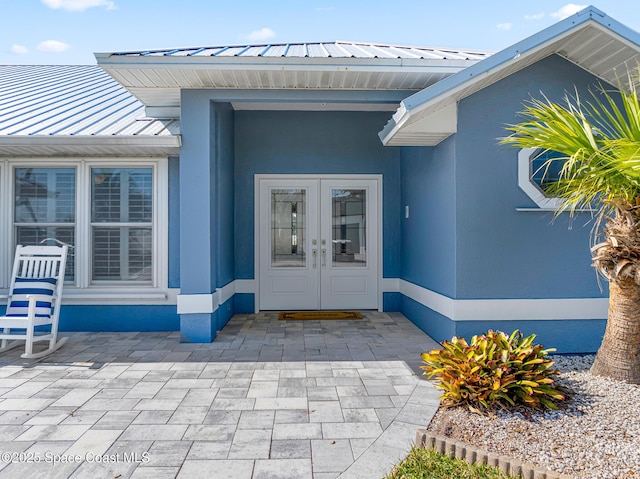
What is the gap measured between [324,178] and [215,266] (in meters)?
2.57

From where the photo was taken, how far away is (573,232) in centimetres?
496

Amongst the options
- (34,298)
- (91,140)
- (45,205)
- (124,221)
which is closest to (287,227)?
(124,221)

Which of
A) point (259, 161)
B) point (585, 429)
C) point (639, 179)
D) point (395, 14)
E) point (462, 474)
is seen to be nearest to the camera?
point (462, 474)

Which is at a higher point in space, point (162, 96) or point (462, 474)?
point (162, 96)

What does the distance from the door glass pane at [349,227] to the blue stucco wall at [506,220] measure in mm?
2796

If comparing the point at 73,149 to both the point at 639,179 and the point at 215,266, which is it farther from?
the point at 639,179

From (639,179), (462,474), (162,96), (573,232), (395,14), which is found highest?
(395,14)

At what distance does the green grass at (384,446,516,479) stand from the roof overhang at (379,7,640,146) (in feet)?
10.1

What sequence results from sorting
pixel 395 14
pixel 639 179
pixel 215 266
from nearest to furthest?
pixel 639 179, pixel 215 266, pixel 395 14

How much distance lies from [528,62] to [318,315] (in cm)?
455

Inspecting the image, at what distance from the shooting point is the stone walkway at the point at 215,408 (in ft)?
8.80

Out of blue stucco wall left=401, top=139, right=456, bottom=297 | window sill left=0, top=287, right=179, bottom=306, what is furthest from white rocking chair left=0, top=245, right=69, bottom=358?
blue stucco wall left=401, top=139, right=456, bottom=297

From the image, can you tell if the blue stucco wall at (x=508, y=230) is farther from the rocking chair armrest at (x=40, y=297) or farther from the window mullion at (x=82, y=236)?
the window mullion at (x=82, y=236)

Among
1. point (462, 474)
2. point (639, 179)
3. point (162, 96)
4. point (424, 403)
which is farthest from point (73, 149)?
point (639, 179)
